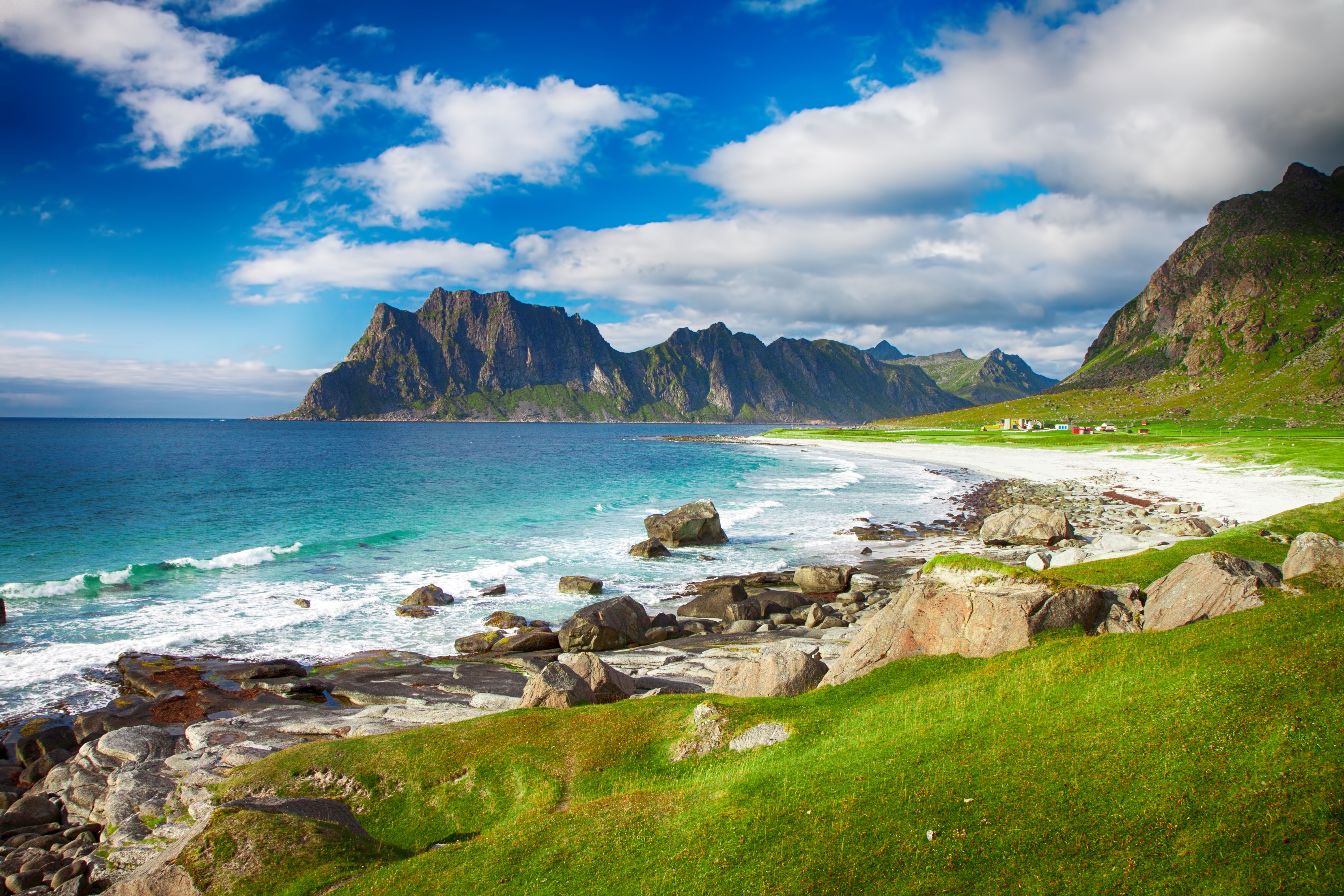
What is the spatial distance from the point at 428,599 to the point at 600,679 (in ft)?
65.3

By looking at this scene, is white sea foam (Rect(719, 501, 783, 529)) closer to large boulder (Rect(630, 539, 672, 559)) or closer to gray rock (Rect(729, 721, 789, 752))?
large boulder (Rect(630, 539, 672, 559))

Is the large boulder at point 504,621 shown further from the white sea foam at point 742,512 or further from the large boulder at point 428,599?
the white sea foam at point 742,512

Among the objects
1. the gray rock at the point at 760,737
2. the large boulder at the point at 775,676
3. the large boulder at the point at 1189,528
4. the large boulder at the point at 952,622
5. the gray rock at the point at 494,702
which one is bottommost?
the gray rock at the point at 494,702

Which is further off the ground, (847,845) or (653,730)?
(847,845)

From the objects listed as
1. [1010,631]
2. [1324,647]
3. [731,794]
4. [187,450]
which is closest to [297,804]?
[731,794]

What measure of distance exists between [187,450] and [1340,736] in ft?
585

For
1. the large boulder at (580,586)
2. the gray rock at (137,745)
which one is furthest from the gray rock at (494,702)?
the large boulder at (580,586)

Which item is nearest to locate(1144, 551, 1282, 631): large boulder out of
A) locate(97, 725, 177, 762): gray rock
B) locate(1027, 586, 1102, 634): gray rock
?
locate(1027, 586, 1102, 634): gray rock

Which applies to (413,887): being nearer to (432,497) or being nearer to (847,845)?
(847,845)

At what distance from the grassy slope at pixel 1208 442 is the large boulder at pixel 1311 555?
194 ft

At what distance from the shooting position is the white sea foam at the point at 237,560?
42.6m

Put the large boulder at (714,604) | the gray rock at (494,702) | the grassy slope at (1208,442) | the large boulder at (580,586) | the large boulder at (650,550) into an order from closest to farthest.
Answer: the gray rock at (494,702), the large boulder at (714,604), the large boulder at (580,586), the large boulder at (650,550), the grassy slope at (1208,442)

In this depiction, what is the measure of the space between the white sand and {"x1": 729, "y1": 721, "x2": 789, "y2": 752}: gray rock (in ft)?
124

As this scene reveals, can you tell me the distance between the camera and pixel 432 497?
77875 millimetres
